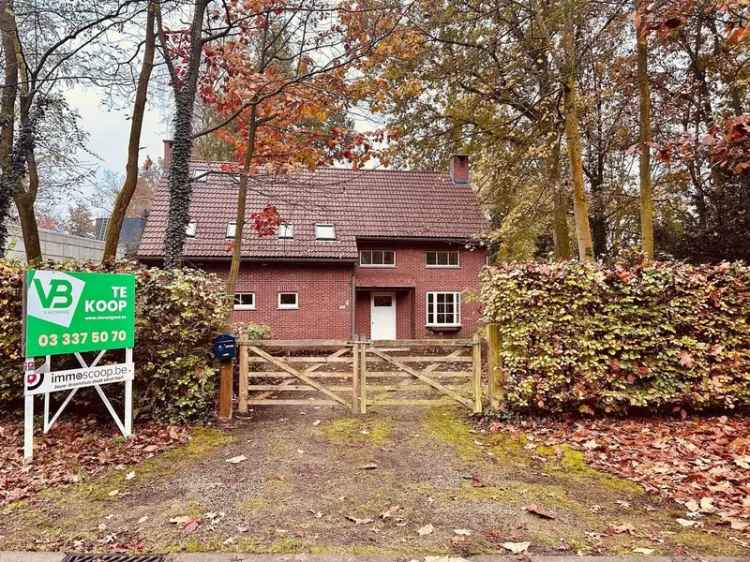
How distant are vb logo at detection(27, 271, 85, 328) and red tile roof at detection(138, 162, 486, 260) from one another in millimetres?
10586

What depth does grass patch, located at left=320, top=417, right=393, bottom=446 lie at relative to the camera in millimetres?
6062

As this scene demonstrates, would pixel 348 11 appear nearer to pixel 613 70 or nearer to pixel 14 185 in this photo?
pixel 14 185

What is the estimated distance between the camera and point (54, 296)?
5172mm

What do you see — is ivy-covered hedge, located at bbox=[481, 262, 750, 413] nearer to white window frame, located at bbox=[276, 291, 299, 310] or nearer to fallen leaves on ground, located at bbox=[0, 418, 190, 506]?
fallen leaves on ground, located at bbox=[0, 418, 190, 506]

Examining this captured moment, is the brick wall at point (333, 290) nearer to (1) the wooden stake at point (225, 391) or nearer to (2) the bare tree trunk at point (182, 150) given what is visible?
(2) the bare tree trunk at point (182, 150)

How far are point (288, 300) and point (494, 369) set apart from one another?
38.4 feet

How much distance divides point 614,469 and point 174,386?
18.4ft

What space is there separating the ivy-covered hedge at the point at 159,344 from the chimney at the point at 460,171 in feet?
56.6

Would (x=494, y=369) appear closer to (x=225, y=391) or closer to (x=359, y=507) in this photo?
(x=359, y=507)

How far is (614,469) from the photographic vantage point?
5043mm

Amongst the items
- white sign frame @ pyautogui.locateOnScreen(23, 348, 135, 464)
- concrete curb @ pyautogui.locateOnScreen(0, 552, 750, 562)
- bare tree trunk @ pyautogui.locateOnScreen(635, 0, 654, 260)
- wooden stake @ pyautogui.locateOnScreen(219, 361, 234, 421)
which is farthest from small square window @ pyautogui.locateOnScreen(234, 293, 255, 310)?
concrete curb @ pyautogui.locateOnScreen(0, 552, 750, 562)

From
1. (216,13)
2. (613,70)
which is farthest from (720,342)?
(216,13)

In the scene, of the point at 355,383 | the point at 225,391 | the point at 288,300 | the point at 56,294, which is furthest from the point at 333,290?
the point at 56,294

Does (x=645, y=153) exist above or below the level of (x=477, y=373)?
above
